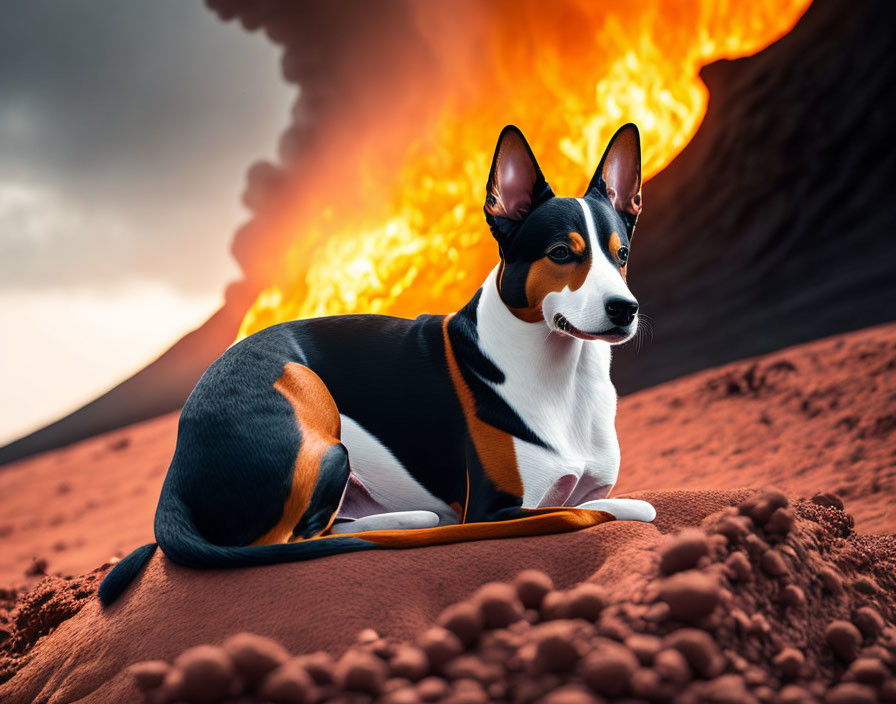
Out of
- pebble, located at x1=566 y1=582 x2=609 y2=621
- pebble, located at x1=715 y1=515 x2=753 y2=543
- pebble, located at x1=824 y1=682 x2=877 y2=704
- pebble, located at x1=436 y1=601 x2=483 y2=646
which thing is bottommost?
pebble, located at x1=824 y1=682 x2=877 y2=704

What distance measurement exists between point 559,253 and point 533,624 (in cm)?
139

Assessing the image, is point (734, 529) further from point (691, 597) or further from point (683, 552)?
point (691, 597)

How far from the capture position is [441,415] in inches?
113

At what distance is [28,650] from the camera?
3301 millimetres

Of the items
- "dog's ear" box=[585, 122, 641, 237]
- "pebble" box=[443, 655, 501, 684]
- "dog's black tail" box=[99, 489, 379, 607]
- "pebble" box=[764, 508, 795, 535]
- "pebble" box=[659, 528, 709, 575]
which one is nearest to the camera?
"pebble" box=[443, 655, 501, 684]

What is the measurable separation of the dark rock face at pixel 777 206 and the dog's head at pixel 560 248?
6.20 m

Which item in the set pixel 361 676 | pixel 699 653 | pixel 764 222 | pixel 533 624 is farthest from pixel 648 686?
pixel 764 222

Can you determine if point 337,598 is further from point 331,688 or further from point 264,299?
point 264,299

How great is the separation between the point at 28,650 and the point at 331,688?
239cm

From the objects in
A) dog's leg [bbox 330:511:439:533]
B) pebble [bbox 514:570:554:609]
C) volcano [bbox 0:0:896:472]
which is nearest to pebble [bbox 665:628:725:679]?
pebble [bbox 514:570:554:609]

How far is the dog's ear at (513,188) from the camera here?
289 cm

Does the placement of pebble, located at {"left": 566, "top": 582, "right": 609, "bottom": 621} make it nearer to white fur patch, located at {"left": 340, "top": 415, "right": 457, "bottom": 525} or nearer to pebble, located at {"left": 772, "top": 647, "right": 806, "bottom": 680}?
pebble, located at {"left": 772, "top": 647, "right": 806, "bottom": 680}

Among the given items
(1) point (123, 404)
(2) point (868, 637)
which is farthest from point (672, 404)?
(1) point (123, 404)

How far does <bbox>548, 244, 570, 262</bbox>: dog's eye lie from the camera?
2.71m
